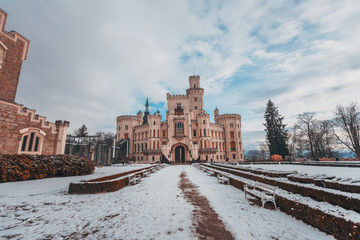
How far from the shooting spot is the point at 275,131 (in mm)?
39094

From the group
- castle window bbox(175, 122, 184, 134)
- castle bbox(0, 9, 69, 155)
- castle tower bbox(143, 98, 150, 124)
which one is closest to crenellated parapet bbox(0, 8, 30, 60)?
castle bbox(0, 9, 69, 155)

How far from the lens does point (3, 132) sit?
10984mm

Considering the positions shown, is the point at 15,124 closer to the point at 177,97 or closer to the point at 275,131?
the point at 177,97

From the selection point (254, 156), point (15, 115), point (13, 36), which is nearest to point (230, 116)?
point (254, 156)

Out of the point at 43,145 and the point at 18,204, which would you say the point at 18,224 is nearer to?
the point at 18,204

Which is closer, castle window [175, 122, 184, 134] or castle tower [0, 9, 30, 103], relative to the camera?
castle tower [0, 9, 30, 103]

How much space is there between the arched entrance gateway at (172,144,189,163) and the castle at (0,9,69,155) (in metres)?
28.9

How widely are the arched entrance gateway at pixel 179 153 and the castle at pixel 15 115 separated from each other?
28.9m

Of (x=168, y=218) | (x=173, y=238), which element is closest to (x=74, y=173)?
(x=168, y=218)

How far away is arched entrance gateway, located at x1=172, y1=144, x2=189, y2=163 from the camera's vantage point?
40.0 meters

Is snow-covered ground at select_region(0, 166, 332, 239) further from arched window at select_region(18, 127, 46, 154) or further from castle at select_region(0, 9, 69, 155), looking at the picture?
arched window at select_region(18, 127, 46, 154)

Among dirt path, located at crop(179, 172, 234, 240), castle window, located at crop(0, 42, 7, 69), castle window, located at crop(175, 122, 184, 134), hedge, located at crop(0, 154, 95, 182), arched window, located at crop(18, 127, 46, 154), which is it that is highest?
castle window, located at crop(0, 42, 7, 69)

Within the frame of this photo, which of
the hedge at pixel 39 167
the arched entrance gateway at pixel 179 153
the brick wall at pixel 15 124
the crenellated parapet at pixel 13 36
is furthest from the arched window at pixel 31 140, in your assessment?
the arched entrance gateway at pixel 179 153

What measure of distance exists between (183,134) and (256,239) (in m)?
37.5
